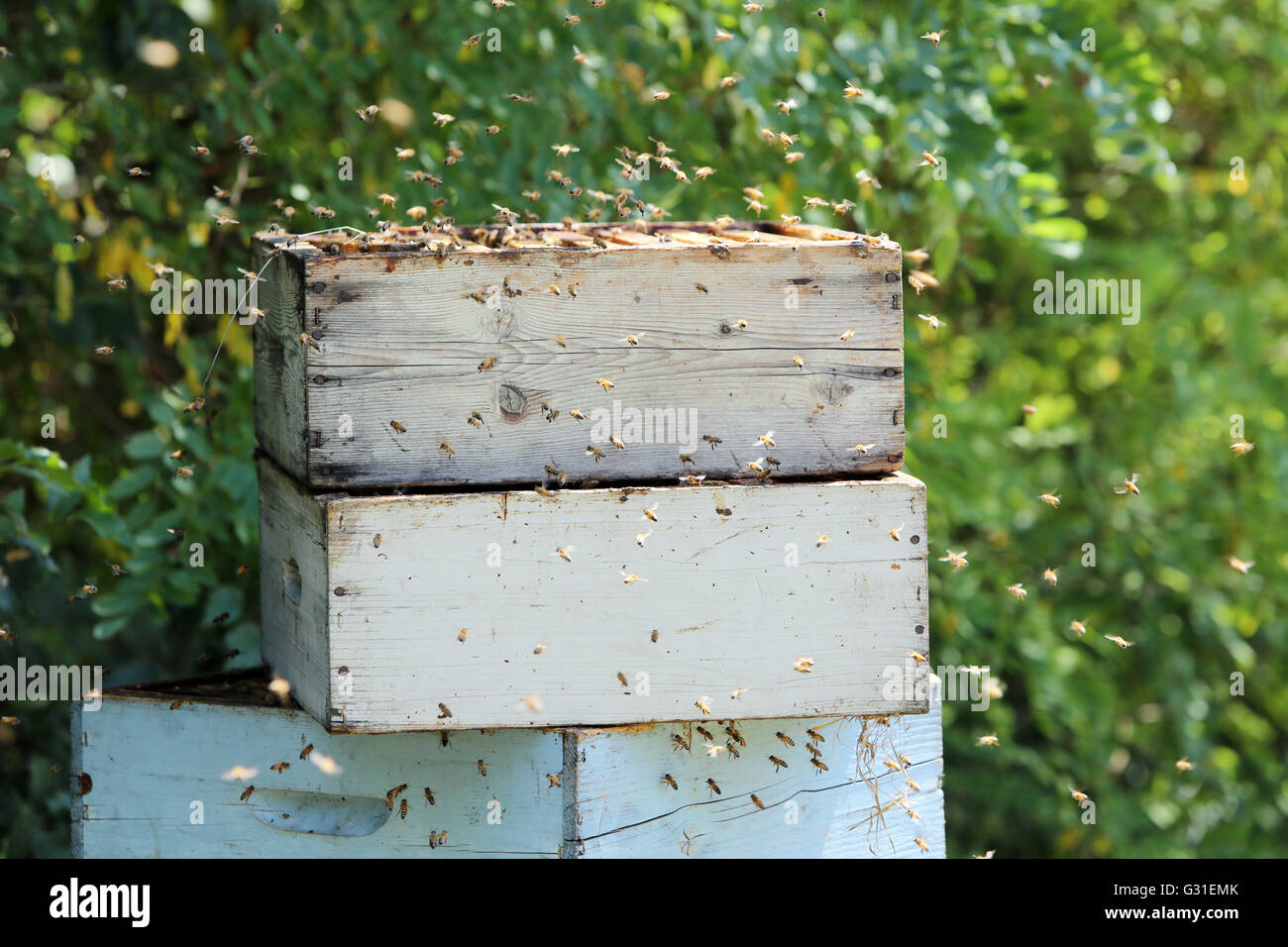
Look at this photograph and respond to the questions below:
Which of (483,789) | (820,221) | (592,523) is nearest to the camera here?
(592,523)

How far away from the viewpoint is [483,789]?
2.28 m

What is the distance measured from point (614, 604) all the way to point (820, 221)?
6.57 ft

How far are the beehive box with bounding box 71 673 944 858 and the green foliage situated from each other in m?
0.60

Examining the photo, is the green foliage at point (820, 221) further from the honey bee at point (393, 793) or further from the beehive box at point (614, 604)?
the beehive box at point (614, 604)

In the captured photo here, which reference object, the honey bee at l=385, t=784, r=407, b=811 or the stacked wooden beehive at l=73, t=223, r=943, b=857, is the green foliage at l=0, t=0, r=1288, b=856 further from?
the stacked wooden beehive at l=73, t=223, r=943, b=857

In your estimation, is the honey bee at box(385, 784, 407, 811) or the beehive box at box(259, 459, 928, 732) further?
the honey bee at box(385, 784, 407, 811)

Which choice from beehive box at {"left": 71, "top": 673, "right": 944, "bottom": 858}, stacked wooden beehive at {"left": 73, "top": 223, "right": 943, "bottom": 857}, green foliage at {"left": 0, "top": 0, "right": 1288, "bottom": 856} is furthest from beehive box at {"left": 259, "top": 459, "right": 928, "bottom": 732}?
green foliage at {"left": 0, "top": 0, "right": 1288, "bottom": 856}

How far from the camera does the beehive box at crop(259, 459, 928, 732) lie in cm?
209

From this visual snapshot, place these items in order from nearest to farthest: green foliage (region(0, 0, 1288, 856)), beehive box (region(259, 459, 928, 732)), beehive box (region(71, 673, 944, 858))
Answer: beehive box (region(259, 459, 928, 732))
beehive box (region(71, 673, 944, 858))
green foliage (region(0, 0, 1288, 856))

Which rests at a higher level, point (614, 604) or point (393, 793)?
A: point (614, 604)

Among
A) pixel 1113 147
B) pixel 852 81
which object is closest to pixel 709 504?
pixel 852 81

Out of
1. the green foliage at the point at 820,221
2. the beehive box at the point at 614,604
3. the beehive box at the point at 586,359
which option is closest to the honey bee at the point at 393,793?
the beehive box at the point at 614,604

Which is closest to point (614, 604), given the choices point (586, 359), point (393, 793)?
point (586, 359)

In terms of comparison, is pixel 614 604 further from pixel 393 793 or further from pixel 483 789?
pixel 393 793
